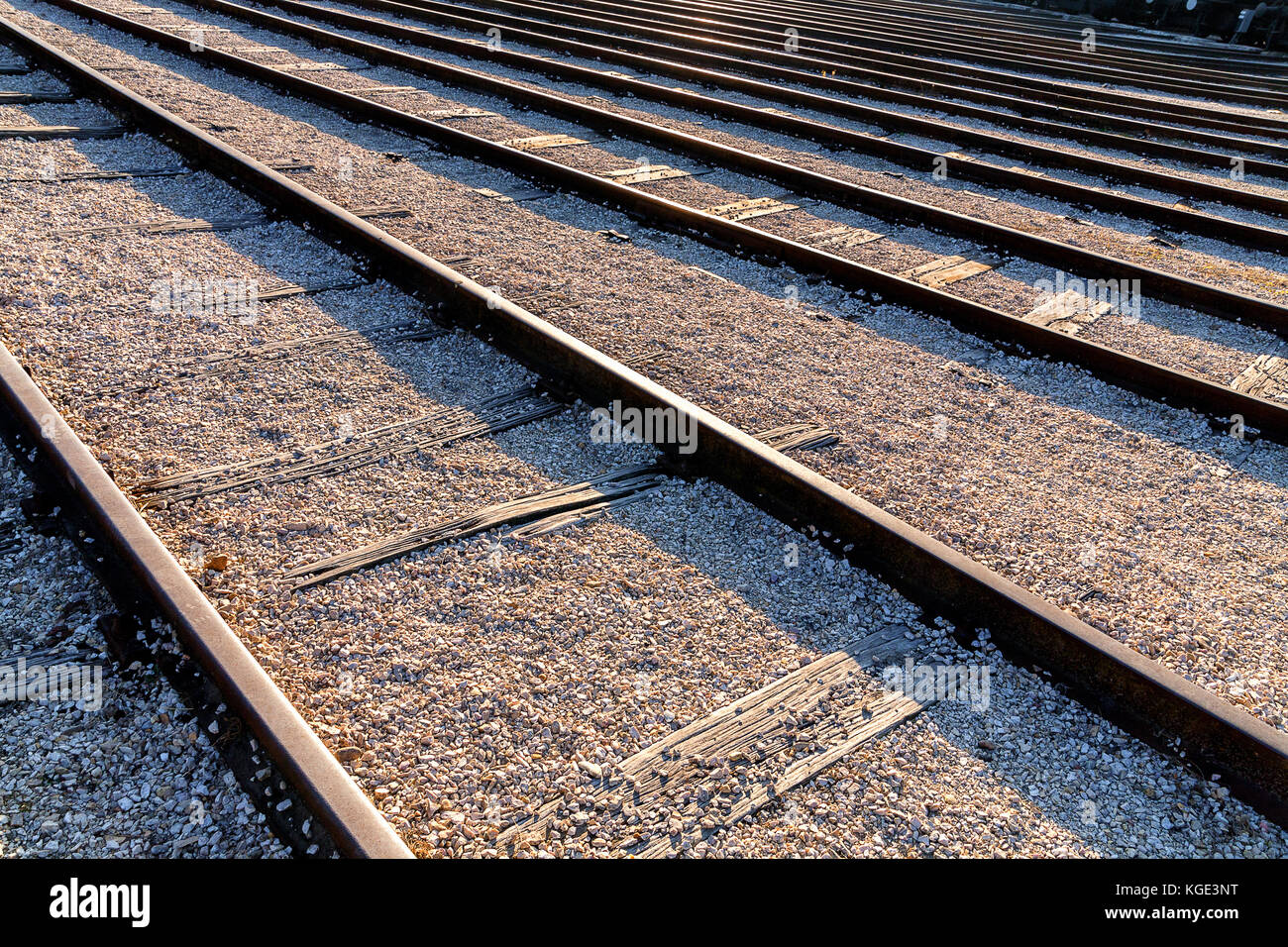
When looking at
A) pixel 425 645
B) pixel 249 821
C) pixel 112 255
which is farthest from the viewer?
pixel 112 255

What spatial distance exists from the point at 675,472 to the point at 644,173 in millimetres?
5153

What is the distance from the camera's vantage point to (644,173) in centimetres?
841

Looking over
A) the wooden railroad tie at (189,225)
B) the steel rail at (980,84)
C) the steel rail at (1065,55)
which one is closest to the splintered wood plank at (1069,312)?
the wooden railroad tie at (189,225)

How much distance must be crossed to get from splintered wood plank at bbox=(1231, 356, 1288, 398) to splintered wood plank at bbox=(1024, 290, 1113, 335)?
0.93m

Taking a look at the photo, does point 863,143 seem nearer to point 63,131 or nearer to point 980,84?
point 980,84

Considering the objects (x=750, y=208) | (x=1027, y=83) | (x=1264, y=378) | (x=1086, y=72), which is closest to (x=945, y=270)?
(x=750, y=208)

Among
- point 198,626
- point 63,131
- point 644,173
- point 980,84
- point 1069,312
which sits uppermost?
point 980,84

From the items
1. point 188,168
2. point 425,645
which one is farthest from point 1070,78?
point 425,645

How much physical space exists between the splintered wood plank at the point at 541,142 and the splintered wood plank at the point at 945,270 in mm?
4104

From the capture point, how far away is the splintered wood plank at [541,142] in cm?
903

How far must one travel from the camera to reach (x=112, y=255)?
18.7ft

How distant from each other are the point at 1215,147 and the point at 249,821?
12.5 metres

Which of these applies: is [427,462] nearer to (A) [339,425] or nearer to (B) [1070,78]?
(A) [339,425]

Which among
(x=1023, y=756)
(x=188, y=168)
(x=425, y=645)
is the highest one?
(x=188, y=168)
